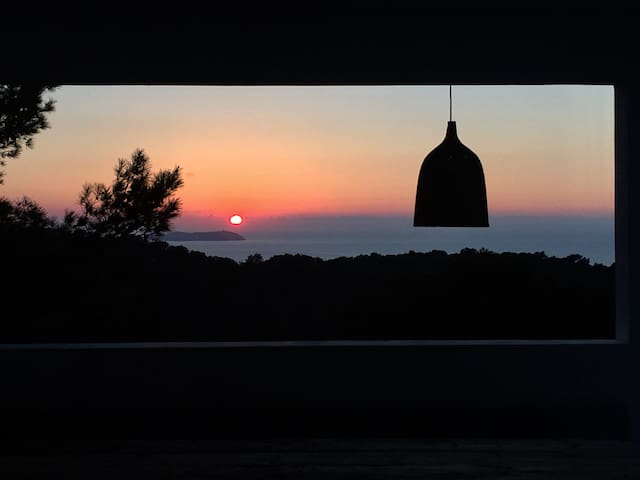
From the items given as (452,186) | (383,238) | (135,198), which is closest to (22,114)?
(135,198)

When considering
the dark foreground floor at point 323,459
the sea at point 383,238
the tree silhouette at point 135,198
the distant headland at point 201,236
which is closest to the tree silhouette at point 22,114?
the tree silhouette at point 135,198

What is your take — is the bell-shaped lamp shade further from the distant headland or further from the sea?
the distant headland

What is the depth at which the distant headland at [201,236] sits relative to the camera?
5.39 metres

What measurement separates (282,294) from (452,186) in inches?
139

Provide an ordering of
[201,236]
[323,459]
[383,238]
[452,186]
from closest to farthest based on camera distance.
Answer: [452,186], [323,459], [383,238], [201,236]

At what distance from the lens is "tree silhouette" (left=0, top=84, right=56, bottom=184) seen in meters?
4.95

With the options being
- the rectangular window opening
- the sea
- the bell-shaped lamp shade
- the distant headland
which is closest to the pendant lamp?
the bell-shaped lamp shade

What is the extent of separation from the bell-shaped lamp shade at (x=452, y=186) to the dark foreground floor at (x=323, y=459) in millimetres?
875

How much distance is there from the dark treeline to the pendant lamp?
323cm

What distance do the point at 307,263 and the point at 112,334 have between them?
1.82 meters

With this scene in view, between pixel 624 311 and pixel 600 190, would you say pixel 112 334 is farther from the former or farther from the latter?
pixel 624 311

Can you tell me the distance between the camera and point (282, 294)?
5.23m

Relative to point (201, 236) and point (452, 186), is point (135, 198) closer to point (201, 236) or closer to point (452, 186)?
point (201, 236)
